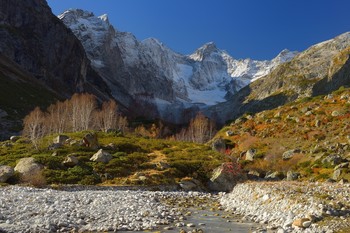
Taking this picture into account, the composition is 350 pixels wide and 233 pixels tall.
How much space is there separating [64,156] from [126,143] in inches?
544

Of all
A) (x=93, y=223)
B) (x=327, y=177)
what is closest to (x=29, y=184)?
(x=93, y=223)

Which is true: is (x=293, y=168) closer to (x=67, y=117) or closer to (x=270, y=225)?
(x=270, y=225)

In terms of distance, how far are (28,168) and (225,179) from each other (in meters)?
25.2

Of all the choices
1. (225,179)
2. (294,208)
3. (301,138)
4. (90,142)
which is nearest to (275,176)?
(225,179)

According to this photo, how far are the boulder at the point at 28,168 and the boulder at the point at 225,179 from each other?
22307 millimetres

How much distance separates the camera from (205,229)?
23422 mm

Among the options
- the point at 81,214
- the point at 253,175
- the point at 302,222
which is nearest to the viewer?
the point at 302,222

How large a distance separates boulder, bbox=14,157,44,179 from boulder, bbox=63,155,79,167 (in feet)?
11.2

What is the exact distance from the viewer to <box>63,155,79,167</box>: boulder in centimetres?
5091

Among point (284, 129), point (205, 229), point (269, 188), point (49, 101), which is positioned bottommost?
point (205, 229)

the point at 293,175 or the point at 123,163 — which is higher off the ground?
the point at 123,163

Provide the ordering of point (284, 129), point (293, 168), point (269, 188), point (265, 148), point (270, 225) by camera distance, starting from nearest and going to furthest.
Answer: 1. point (270, 225)
2. point (269, 188)
3. point (293, 168)
4. point (265, 148)
5. point (284, 129)

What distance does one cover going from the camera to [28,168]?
46.9 meters

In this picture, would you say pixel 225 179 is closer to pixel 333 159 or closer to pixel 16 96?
pixel 333 159
